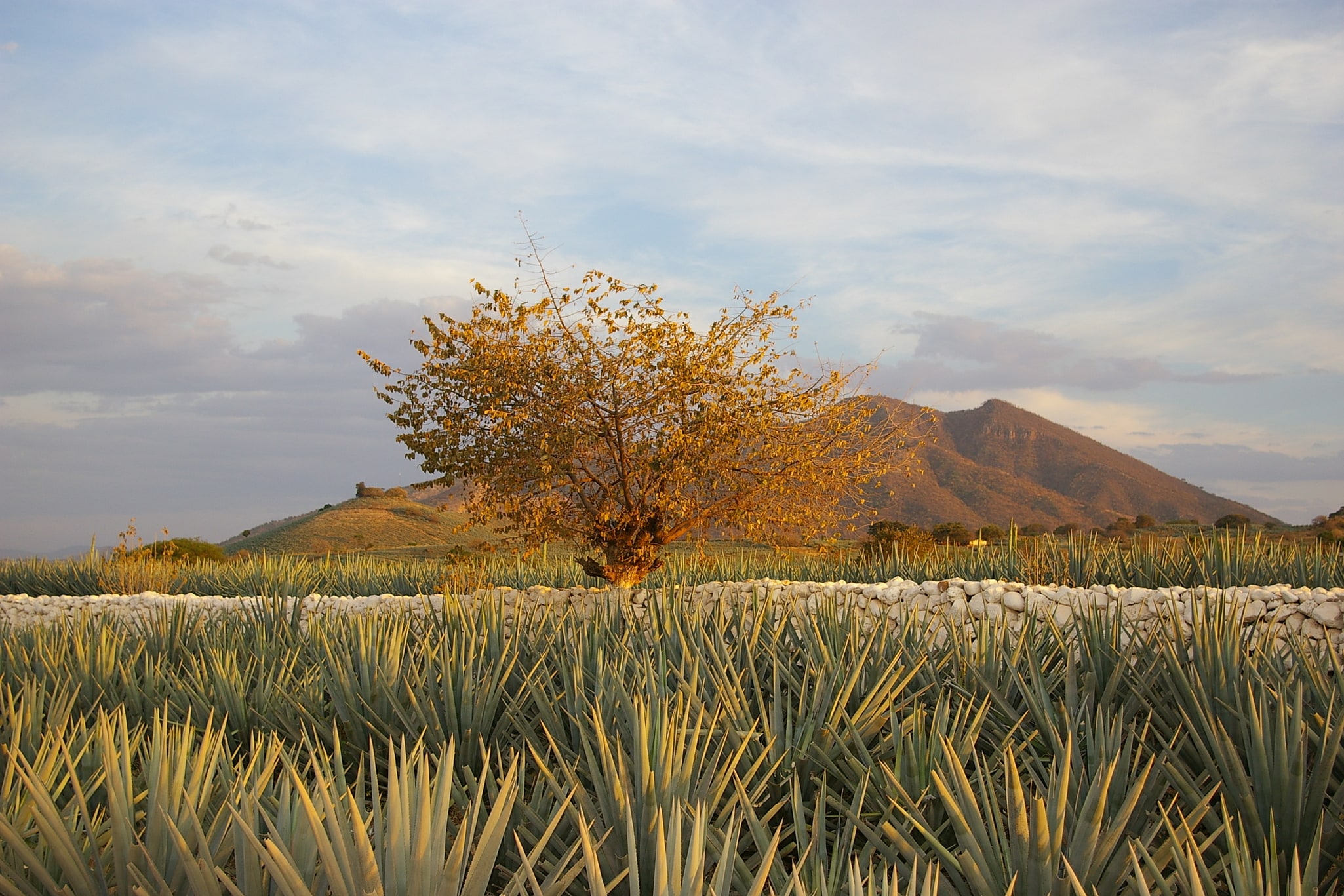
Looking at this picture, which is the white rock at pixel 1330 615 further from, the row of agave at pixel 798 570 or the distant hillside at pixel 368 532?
the distant hillside at pixel 368 532

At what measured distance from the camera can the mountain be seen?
50.8 m

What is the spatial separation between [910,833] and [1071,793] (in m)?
0.71

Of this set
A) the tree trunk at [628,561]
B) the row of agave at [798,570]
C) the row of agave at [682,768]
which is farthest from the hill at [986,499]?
the row of agave at [682,768]

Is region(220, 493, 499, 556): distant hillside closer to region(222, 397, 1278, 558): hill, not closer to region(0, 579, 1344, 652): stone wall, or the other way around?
region(222, 397, 1278, 558): hill

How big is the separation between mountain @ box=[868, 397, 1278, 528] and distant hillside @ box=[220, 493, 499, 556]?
21.7 m

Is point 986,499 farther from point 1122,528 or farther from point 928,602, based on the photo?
point 928,602

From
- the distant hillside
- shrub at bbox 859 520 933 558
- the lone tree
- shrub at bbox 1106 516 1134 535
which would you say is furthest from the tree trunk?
shrub at bbox 1106 516 1134 535

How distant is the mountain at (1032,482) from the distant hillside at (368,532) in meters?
21.7

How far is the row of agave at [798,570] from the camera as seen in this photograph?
10.6 meters

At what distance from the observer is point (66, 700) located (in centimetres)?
488

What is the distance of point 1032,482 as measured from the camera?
190 feet

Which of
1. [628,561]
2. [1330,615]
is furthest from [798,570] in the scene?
[1330,615]

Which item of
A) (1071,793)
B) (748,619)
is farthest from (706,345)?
(1071,793)

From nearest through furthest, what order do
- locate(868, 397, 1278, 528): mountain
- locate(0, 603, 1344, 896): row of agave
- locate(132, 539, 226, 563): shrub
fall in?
1. locate(0, 603, 1344, 896): row of agave
2. locate(132, 539, 226, 563): shrub
3. locate(868, 397, 1278, 528): mountain
